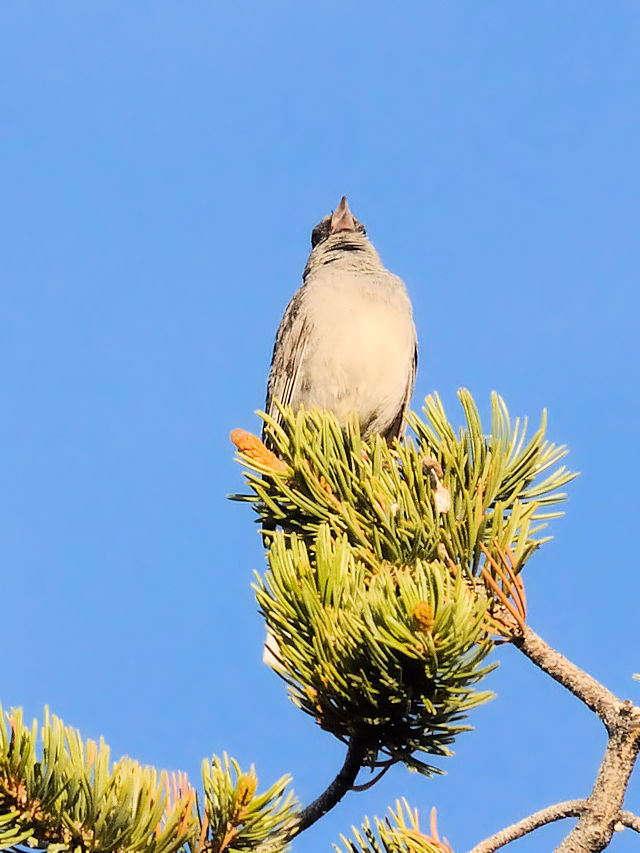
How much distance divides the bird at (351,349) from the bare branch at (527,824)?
4445 mm

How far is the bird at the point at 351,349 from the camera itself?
6812 mm

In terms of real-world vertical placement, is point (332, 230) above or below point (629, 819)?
above

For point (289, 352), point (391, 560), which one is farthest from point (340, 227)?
point (391, 560)

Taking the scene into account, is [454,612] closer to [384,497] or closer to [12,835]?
[384,497]

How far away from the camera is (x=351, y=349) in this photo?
682 cm

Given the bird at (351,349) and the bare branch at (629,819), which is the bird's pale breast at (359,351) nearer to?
the bird at (351,349)

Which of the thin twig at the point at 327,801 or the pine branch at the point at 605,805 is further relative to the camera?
the thin twig at the point at 327,801

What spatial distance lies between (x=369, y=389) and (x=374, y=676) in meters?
4.59

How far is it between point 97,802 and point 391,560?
0.99 metres

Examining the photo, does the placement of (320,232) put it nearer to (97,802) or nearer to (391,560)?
(391,560)

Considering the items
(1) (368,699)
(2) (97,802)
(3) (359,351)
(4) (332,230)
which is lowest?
(2) (97,802)

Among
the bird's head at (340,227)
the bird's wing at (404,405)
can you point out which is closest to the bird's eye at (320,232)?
the bird's head at (340,227)

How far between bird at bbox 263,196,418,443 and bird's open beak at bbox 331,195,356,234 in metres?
0.72

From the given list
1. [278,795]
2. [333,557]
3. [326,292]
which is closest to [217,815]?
[278,795]
